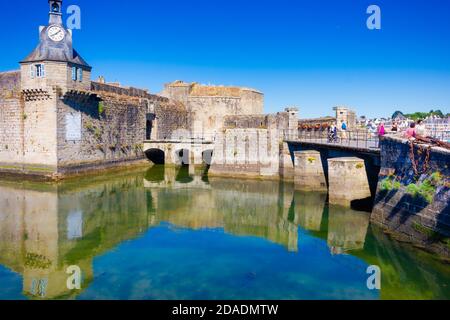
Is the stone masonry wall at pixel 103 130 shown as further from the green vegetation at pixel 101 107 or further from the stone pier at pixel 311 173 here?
the stone pier at pixel 311 173

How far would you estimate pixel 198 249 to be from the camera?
12.9 metres

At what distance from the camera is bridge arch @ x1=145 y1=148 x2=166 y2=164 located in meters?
35.1

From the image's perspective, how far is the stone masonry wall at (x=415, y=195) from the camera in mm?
11219

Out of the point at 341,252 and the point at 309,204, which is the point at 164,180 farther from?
the point at 341,252

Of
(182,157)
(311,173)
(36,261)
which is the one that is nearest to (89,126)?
(182,157)

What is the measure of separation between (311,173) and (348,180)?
16.1ft

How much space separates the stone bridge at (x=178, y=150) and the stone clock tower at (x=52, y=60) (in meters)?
9.66

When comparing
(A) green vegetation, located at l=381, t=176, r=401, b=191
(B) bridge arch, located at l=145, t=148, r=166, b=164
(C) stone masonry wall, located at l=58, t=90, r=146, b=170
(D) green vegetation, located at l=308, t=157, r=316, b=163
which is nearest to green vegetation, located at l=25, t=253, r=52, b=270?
(A) green vegetation, located at l=381, t=176, r=401, b=191

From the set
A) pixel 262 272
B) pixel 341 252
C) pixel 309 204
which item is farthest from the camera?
pixel 309 204

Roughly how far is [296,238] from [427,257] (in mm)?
4342

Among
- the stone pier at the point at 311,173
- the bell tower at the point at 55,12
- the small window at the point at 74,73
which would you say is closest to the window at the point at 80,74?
the small window at the point at 74,73

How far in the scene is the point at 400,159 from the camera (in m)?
14.1
